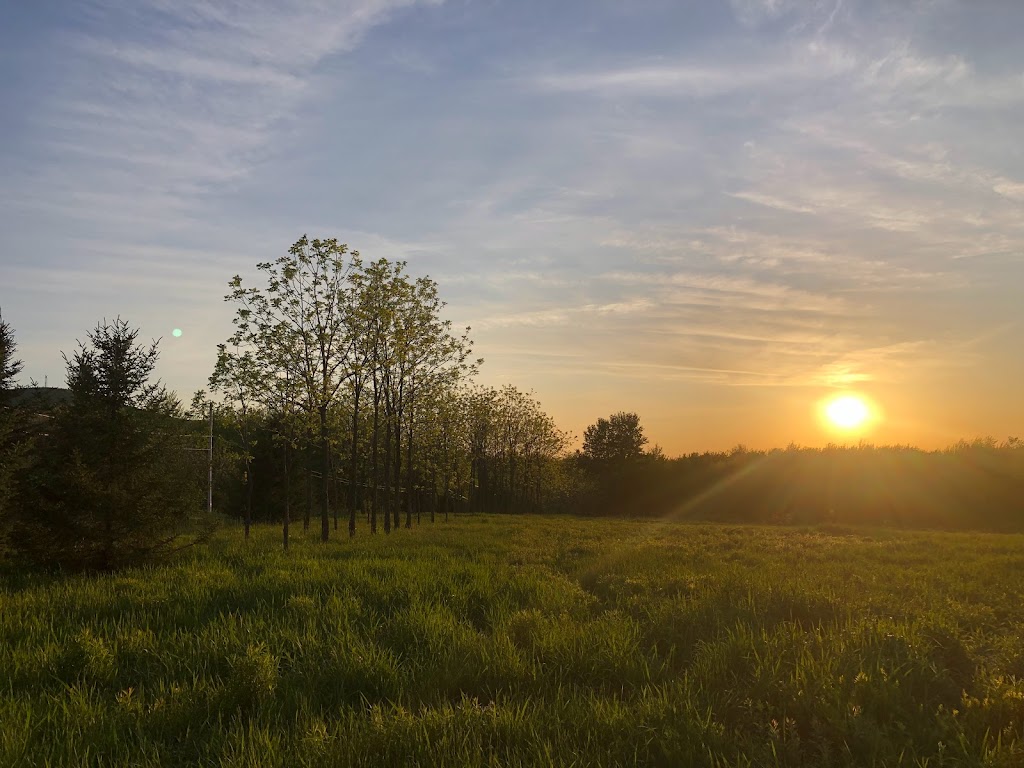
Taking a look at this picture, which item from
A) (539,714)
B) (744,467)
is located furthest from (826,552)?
(744,467)

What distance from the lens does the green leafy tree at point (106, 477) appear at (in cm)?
1248

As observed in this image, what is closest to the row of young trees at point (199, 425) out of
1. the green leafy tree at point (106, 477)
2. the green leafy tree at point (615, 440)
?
the green leafy tree at point (106, 477)

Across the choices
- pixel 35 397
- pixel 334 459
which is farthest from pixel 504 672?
pixel 334 459

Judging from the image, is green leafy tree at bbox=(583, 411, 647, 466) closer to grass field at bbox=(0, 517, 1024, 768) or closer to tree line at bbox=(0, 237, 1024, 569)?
tree line at bbox=(0, 237, 1024, 569)

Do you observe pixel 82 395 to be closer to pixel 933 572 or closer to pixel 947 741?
pixel 947 741

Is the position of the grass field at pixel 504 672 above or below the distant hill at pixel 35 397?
below

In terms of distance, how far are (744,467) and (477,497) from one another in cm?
2985

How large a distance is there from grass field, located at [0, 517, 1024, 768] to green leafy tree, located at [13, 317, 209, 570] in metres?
1.67

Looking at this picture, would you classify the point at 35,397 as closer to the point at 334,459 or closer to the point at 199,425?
the point at 199,425

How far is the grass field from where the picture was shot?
445cm

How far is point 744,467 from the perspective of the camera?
161 ft

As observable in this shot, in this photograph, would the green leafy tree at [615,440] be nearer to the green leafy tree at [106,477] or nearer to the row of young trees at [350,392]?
the row of young trees at [350,392]

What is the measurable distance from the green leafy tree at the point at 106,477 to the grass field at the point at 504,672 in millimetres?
1675

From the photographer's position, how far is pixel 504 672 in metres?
5.95
